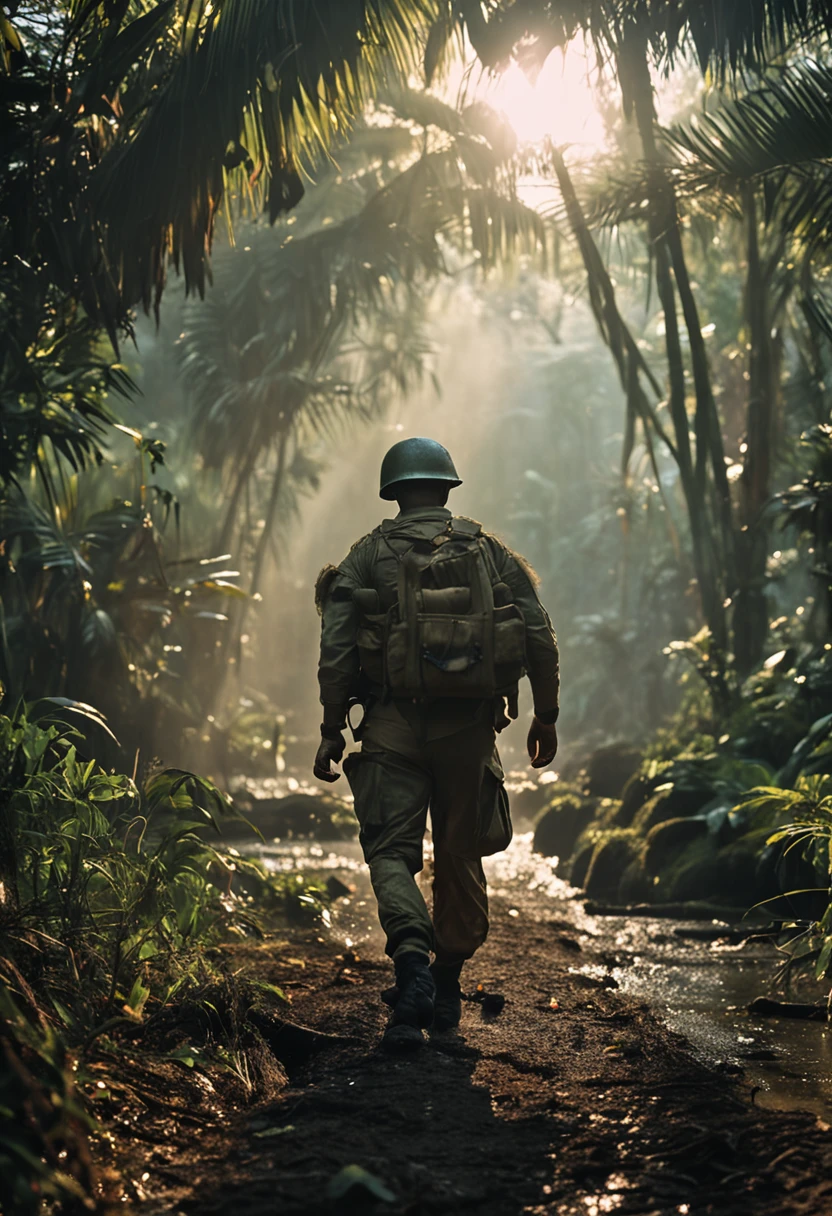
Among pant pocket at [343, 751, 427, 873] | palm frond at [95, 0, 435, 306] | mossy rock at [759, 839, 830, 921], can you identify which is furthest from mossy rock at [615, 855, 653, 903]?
palm frond at [95, 0, 435, 306]

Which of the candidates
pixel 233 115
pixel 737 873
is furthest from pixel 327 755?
pixel 737 873

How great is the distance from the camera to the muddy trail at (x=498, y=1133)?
82.8 inches

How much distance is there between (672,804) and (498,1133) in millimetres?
5146

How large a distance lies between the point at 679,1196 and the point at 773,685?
726 cm

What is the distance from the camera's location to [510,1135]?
98.3 inches

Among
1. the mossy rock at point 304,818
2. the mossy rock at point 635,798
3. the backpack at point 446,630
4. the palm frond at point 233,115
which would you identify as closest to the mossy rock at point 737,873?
the mossy rock at point 635,798

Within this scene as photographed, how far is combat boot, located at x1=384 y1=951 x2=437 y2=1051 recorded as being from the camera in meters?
3.15

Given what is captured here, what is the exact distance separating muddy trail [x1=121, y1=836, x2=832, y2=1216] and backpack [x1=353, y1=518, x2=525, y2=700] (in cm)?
104

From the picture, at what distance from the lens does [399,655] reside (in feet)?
11.8

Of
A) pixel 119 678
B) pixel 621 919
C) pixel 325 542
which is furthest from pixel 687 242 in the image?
pixel 325 542

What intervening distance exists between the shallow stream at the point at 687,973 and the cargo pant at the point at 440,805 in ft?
2.43

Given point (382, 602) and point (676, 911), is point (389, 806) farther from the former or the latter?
point (676, 911)

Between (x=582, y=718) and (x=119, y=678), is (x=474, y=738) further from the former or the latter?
(x=582, y=718)

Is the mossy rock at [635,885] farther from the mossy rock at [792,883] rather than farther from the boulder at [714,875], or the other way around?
the mossy rock at [792,883]
